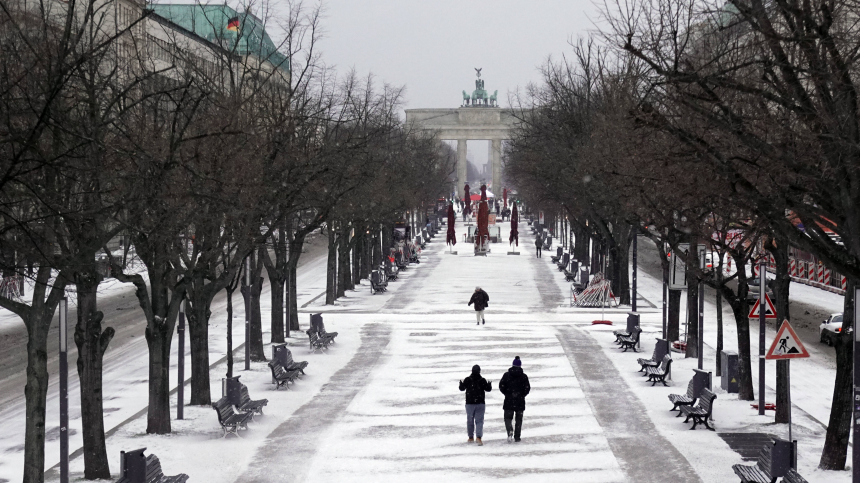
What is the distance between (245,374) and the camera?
83.9ft

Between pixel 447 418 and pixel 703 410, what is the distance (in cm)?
457

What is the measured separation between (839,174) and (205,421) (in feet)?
40.5

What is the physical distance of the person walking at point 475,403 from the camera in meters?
17.6

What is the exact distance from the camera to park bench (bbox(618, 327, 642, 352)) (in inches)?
1130

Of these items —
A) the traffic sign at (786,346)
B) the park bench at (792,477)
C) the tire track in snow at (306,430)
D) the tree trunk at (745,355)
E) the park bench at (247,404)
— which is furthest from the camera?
the tree trunk at (745,355)

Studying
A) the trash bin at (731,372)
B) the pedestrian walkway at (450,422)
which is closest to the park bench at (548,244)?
the pedestrian walkway at (450,422)

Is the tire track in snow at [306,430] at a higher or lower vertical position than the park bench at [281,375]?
lower

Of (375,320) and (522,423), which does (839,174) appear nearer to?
(522,423)

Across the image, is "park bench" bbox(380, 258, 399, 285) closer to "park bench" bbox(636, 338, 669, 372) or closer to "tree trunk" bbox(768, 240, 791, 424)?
"park bench" bbox(636, 338, 669, 372)

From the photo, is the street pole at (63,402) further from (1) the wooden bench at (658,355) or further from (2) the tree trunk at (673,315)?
(2) the tree trunk at (673,315)

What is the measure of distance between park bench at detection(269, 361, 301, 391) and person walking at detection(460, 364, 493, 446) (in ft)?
20.3

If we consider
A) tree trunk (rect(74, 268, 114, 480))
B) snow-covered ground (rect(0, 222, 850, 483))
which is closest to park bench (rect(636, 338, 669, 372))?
snow-covered ground (rect(0, 222, 850, 483))

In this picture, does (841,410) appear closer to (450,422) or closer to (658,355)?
(450,422)

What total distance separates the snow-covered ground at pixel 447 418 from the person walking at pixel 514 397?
0.30m
